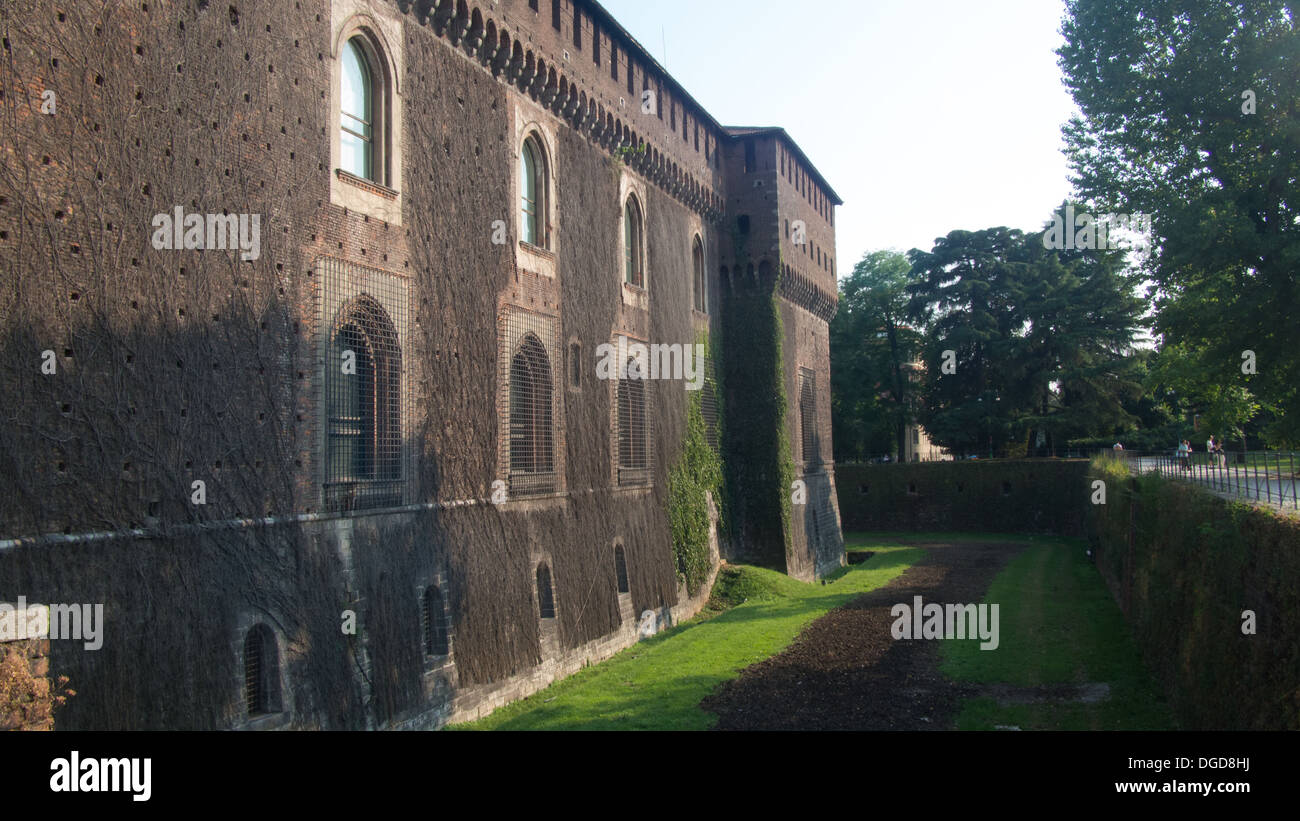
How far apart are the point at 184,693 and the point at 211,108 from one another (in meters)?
5.79

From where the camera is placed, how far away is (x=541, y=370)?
16156 millimetres

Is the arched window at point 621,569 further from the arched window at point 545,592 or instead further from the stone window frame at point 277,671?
the stone window frame at point 277,671

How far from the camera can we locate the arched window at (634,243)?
67.9 ft

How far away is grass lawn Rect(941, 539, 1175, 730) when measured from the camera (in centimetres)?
1164

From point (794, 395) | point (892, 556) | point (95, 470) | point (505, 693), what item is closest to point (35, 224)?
point (95, 470)

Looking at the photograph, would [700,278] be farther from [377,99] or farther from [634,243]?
[377,99]

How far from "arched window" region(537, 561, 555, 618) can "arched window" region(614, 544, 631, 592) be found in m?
2.84

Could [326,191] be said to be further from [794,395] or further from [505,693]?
[794,395]

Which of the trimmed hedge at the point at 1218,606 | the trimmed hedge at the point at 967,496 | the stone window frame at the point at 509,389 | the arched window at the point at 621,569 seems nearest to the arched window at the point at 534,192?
the stone window frame at the point at 509,389

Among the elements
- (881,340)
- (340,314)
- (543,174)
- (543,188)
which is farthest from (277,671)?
(881,340)

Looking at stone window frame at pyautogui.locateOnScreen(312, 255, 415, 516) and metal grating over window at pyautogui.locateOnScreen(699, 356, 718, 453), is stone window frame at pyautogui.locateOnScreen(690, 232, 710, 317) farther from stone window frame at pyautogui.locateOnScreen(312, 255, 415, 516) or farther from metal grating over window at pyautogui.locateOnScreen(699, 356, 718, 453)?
stone window frame at pyautogui.locateOnScreen(312, 255, 415, 516)

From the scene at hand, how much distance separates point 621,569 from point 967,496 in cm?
2817

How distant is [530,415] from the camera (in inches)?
619

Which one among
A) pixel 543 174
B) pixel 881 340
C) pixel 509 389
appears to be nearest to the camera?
pixel 509 389
